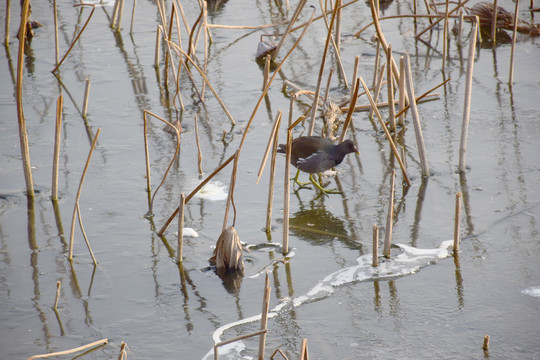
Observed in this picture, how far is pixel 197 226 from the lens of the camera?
477 centimetres

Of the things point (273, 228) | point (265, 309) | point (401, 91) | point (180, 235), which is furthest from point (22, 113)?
point (401, 91)

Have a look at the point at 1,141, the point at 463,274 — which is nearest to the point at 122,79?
the point at 1,141

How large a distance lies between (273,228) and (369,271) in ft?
2.88

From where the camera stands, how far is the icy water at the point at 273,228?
3633 mm

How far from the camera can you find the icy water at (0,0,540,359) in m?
3.63

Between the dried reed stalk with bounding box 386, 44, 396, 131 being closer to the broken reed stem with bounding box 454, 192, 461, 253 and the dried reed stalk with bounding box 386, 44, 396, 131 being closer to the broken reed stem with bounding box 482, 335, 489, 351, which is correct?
the broken reed stem with bounding box 454, 192, 461, 253

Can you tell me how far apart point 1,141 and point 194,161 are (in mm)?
1949

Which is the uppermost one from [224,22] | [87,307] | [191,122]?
[224,22]

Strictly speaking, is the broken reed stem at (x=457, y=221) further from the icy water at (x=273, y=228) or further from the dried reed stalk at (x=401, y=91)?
the dried reed stalk at (x=401, y=91)

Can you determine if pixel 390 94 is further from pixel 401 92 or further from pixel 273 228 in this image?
pixel 273 228

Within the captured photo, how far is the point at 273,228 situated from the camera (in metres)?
4.75

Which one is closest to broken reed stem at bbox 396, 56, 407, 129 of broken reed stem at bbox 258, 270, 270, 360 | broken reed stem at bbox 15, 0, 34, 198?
broken reed stem at bbox 15, 0, 34, 198

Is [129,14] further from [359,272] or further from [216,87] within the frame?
[359,272]

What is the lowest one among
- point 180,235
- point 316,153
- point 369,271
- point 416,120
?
point 369,271
